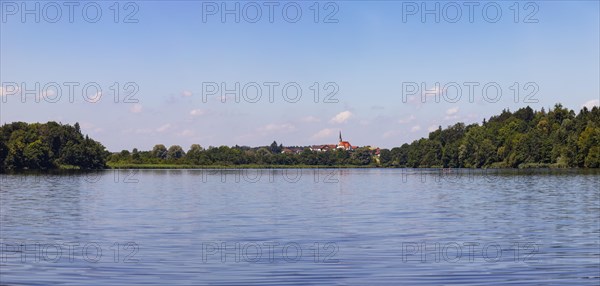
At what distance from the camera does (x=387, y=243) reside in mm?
26281

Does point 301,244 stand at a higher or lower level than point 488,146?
lower

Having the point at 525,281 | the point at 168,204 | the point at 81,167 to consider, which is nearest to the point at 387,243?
the point at 525,281

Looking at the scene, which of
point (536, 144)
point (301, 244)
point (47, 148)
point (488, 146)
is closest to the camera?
point (301, 244)

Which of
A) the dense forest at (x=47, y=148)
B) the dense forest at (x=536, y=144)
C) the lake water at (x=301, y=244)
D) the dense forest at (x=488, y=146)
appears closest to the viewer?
the lake water at (x=301, y=244)

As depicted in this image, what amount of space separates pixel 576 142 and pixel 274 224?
115 meters

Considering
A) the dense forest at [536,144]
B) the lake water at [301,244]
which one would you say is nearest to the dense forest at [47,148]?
the dense forest at [536,144]

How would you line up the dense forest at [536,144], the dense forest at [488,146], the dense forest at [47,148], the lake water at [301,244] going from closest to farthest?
the lake water at [301,244] → the dense forest at [536,144] → the dense forest at [488,146] → the dense forest at [47,148]

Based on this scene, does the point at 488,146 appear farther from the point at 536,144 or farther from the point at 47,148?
the point at 47,148

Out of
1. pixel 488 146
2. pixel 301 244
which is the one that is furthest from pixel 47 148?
pixel 301 244

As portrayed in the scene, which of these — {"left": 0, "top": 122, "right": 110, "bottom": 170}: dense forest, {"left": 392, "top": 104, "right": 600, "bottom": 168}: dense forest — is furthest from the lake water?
{"left": 0, "top": 122, "right": 110, "bottom": 170}: dense forest

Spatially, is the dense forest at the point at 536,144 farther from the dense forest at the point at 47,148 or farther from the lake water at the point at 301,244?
the lake water at the point at 301,244

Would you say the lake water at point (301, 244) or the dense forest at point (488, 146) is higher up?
the dense forest at point (488, 146)

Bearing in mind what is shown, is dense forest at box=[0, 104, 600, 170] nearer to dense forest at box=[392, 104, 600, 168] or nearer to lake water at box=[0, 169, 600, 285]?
dense forest at box=[392, 104, 600, 168]

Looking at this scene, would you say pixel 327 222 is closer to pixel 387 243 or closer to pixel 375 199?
pixel 387 243
